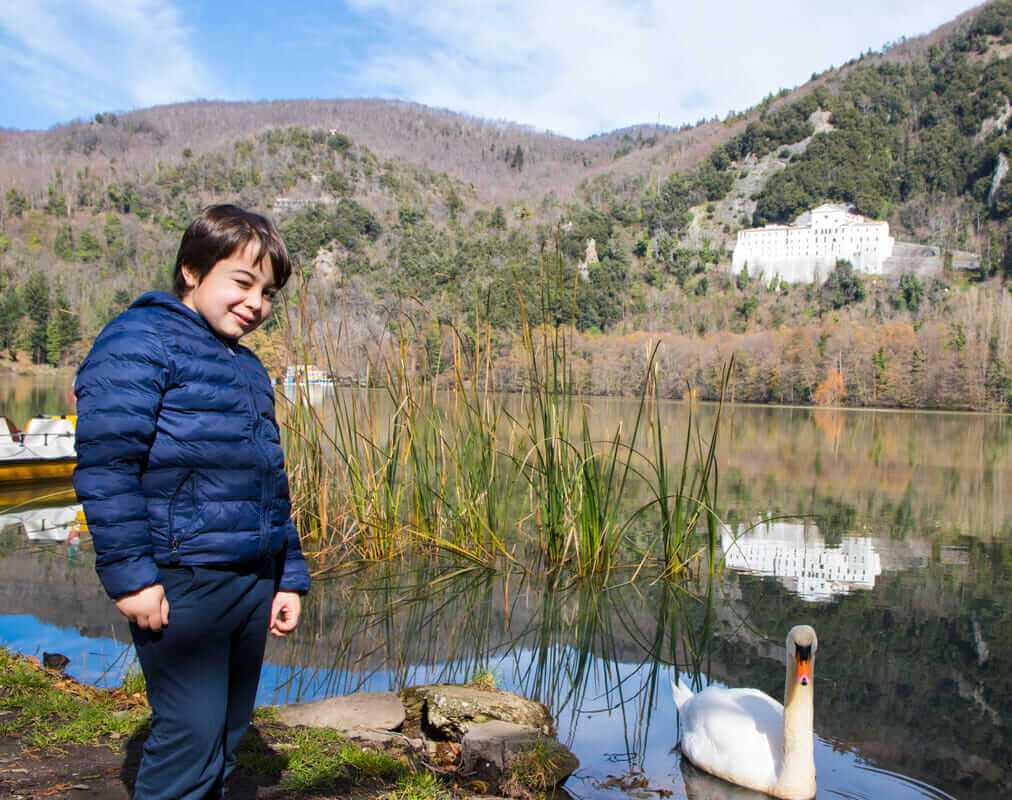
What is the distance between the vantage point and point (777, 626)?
4.25 m

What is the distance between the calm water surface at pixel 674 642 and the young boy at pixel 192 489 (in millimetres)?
1393

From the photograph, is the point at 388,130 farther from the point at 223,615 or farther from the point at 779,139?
the point at 223,615

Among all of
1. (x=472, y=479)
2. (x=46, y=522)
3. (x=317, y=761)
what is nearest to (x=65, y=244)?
(x=46, y=522)

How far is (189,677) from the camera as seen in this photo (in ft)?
4.81

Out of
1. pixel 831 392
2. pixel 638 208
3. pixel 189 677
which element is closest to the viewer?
pixel 189 677

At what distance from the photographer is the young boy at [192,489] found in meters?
1.37

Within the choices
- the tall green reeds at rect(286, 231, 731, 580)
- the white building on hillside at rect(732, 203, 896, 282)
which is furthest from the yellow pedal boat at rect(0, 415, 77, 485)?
the white building on hillside at rect(732, 203, 896, 282)

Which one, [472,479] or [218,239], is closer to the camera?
[218,239]

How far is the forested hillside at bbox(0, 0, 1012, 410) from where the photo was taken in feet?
145

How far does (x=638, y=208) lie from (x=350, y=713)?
97.6m

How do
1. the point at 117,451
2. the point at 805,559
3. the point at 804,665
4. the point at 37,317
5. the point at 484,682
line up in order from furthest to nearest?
the point at 37,317, the point at 805,559, the point at 484,682, the point at 804,665, the point at 117,451

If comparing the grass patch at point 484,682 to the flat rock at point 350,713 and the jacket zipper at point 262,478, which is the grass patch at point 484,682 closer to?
the flat rock at point 350,713

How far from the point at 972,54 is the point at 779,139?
26.2m

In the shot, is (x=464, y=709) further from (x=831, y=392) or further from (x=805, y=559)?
(x=831, y=392)
